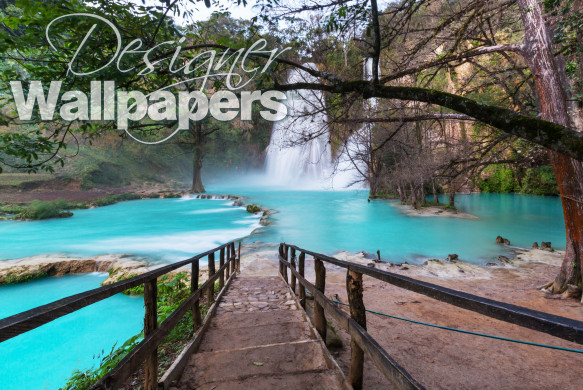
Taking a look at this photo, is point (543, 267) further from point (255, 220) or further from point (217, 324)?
point (255, 220)

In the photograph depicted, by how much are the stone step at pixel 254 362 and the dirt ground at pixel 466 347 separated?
487 mm

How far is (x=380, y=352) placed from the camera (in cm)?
A: 145

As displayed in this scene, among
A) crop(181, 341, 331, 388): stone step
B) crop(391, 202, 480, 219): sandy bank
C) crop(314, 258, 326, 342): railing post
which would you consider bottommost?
crop(391, 202, 480, 219): sandy bank

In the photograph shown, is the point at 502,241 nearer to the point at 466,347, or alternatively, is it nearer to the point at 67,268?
the point at 466,347

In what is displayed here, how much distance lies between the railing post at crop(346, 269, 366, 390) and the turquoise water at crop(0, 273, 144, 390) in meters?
3.88

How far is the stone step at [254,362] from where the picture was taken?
2.04 m

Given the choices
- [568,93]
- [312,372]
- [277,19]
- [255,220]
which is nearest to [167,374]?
[312,372]

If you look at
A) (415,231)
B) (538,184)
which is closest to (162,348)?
(415,231)

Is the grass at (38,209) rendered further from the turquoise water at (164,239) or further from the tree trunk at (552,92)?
the tree trunk at (552,92)

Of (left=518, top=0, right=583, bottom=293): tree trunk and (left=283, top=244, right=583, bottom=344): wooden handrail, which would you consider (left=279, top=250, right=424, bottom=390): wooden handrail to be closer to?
(left=283, top=244, right=583, bottom=344): wooden handrail

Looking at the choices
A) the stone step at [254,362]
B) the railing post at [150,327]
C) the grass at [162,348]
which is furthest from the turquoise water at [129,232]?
the railing post at [150,327]

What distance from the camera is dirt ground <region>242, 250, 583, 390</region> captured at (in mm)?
2740

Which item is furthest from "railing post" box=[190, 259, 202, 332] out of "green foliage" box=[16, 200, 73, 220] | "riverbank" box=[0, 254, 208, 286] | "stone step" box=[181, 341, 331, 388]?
"green foliage" box=[16, 200, 73, 220]

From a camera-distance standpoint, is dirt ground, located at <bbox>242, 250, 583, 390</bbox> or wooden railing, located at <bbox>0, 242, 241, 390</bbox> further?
dirt ground, located at <bbox>242, 250, 583, 390</bbox>
